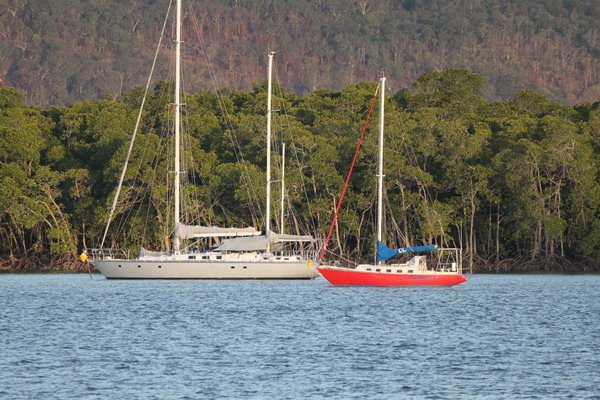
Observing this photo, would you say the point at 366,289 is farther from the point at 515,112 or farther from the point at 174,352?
the point at 515,112

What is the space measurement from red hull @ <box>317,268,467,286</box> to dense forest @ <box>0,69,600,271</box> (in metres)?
17.8

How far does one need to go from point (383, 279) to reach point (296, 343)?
24045 millimetres

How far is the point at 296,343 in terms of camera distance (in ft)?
141

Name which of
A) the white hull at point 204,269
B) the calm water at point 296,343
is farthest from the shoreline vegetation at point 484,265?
the calm water at point 296,343

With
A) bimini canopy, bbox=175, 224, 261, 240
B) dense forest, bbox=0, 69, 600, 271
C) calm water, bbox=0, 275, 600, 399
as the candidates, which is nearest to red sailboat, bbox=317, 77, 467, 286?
calm water, bbox=0, 275, 600, 399

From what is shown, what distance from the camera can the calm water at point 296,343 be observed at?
1335 inches

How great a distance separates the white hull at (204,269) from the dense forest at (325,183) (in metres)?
11.6

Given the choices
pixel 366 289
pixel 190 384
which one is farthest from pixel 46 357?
pixel 366 289

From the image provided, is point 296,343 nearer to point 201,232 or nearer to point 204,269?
point 204,269

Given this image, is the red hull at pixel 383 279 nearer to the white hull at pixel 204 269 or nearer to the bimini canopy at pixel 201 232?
the white hull at pixel 204 269

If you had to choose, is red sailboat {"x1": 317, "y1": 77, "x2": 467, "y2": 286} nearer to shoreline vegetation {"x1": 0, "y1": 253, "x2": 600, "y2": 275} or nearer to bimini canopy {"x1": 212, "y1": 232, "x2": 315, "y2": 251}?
bimini canopy {"x1": 212, "y1": 232, "x2": 315, "y2": 251}

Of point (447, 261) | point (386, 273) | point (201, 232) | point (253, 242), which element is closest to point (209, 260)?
point (201, 232)

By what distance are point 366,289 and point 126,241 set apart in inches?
998

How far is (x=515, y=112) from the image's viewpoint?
11169 cm
